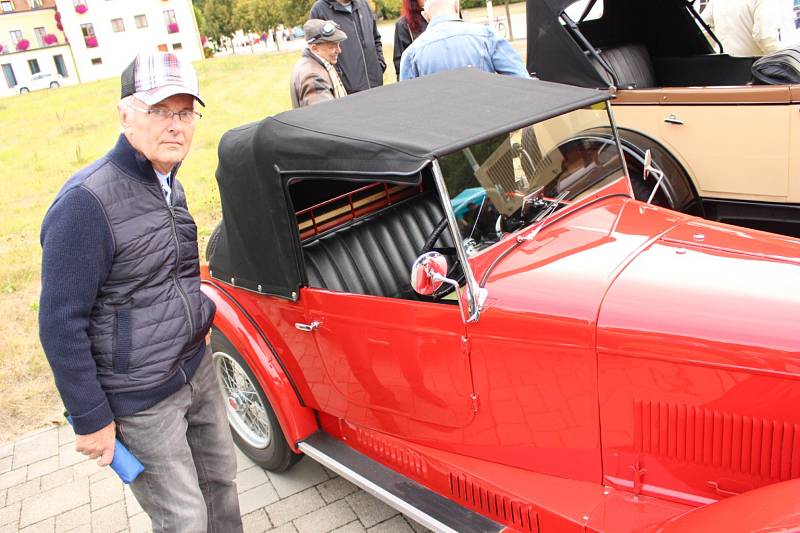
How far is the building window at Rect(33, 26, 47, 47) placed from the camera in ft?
190

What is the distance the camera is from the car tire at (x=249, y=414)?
Answer: 10.3 ft

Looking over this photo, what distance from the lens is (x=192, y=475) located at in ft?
7.29

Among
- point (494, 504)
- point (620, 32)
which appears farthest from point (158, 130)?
point (620, 32)

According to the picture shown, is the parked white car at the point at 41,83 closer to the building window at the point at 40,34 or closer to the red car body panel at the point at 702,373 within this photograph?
the building window at the point at 40,34

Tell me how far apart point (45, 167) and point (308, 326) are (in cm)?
1091

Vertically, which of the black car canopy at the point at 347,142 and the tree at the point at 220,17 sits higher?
the tree at the point at 220,17

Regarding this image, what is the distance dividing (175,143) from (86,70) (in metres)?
60.3

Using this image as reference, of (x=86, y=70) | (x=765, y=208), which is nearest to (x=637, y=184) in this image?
(x=765, y=208)

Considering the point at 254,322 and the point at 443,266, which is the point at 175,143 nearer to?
the point at 443,266

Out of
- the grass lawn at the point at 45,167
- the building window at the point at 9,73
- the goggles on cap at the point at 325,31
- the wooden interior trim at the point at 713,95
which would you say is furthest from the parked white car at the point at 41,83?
the wooden interior trim at the point at 713,95

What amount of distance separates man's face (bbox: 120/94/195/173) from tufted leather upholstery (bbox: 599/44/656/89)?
4.06 meters

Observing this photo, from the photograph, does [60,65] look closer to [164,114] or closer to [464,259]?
[164,114]

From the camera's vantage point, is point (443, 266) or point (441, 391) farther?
point (441, 391)

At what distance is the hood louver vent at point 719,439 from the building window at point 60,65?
6539cm
